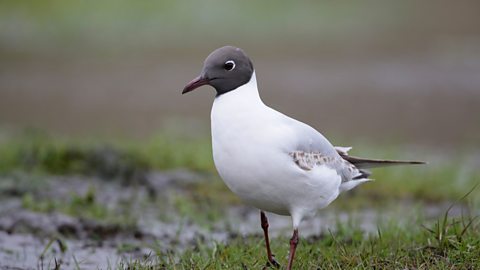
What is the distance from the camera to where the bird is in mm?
4859

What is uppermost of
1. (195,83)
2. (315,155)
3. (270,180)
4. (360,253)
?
(195,83)

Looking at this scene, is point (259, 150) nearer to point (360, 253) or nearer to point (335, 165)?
point (335, 165)

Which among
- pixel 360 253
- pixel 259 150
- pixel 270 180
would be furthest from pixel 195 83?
pixel 360 253

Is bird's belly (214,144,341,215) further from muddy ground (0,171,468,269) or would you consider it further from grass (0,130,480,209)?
grass (0,130,480,209)

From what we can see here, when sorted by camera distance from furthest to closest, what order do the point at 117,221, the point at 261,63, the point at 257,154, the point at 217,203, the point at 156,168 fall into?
the point at 261,63, the point at 156,168, the point at 217,203, the point at 117,221, the point at 257,154

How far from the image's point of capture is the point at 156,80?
17484 millimetres

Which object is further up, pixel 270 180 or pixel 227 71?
pixel 227 71

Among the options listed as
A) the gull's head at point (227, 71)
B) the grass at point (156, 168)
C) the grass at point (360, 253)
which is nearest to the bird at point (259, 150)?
the gull's head at point (227, 71)

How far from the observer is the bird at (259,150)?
4.86 metres

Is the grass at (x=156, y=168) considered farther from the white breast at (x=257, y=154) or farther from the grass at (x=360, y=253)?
the white breast at (x=257, y=154)

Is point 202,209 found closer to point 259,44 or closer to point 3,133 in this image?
point 3,133

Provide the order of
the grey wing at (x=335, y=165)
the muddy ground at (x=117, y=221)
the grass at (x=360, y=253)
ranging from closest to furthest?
the grey wing at (x=335, y=165), the grass at (x=360, y=253), the muddy ground at (x=117, y=221)

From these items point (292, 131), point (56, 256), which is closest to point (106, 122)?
point (56, 256)

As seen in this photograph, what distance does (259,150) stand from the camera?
484 cm
